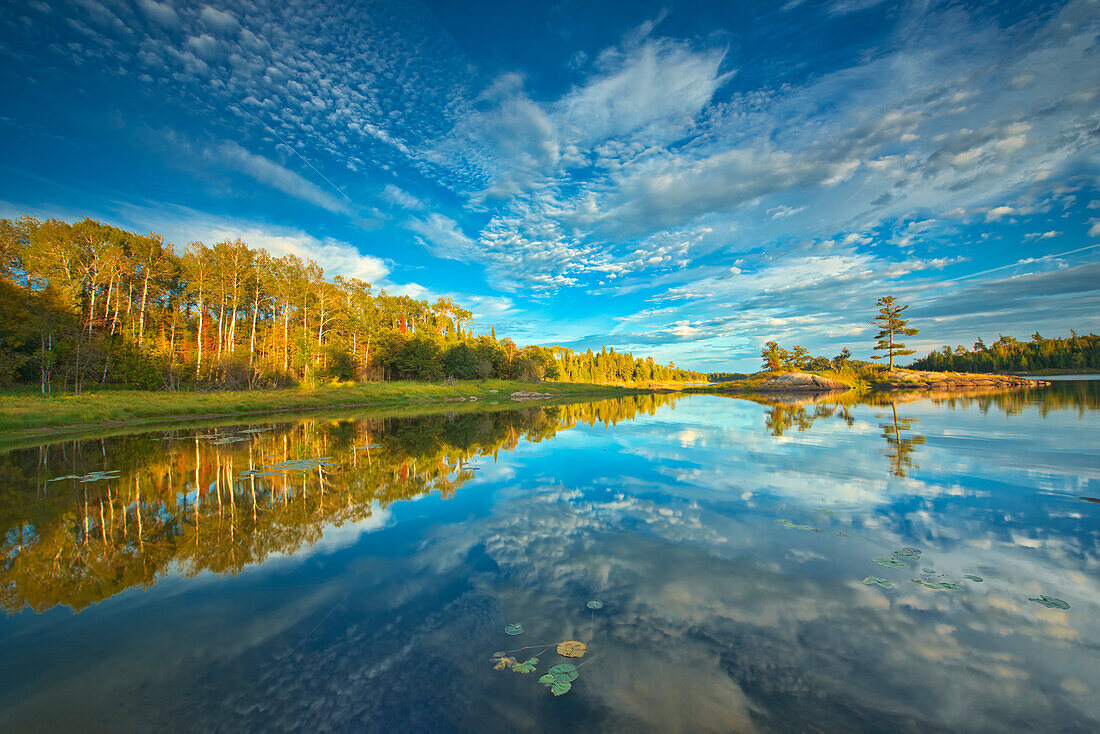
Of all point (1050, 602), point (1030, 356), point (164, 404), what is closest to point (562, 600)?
point (1050, 602)

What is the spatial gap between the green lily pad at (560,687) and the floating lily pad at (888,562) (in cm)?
440

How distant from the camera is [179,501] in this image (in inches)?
324

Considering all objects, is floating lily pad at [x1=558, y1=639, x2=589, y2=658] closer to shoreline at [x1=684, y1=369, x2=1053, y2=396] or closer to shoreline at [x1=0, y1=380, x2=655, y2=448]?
shoreline at [x1=0, y1=380, x2=655, y2=448]

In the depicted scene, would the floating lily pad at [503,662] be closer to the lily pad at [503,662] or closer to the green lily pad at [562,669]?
the lily pad at [503,662]

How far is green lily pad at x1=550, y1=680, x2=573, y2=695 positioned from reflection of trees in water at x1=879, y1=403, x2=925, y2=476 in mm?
9569

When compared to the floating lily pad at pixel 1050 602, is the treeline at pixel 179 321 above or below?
above

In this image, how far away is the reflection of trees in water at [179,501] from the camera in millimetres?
5457

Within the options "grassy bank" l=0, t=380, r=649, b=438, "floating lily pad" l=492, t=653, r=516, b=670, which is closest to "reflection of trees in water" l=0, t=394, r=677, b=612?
"floating lily pad" l=492, t=653, r=516, b=670

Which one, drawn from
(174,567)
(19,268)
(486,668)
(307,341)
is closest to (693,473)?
(486,668)

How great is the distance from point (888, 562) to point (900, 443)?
1014 centimetres

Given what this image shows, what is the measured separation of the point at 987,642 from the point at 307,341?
172 feet

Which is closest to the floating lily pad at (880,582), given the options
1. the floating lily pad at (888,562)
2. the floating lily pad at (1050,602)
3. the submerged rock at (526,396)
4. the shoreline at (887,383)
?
the floating lily pad at (888,562)

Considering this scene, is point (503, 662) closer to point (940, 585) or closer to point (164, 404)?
point (940, 585)

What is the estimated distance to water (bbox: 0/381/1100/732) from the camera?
9.77 ft
